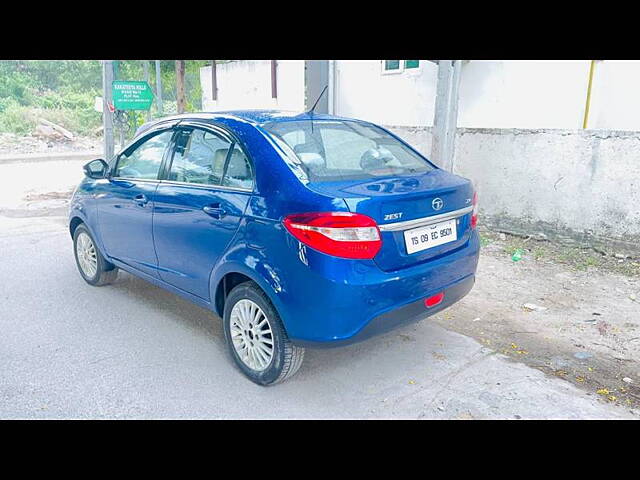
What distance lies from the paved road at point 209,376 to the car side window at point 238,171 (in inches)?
49.2

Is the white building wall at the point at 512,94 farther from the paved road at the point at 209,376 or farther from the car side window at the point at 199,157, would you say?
the car side window at the point at 199,157

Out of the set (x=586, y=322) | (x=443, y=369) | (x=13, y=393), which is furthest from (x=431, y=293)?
(x=13, y=393)

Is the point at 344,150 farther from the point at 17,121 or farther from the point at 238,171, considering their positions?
the point at 17,121

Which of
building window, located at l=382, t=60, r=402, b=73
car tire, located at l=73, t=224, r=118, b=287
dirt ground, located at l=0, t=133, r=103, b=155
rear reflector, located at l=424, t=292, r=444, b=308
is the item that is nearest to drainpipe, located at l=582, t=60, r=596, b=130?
building window, located at l=382, t=60, r=402, b=73

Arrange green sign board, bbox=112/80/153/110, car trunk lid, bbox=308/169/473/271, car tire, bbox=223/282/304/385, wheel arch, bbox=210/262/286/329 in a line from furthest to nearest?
green sign board, bbox=112/80/153/110
car tire, bbox=223/282/304/385
wheel arch, bbox=210/262/286/329
car trunk lid, bbox=308/169/473/271

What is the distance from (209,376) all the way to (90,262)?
7.70 ft

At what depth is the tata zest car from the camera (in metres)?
2.72

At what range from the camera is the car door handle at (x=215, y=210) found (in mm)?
3207

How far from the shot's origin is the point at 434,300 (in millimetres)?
3117

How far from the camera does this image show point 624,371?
338cm

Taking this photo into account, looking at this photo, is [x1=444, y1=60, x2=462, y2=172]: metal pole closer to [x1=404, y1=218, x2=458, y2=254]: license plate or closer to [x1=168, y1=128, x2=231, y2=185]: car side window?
[x1=404, y1=218, x2=458, y2=254]: license plate

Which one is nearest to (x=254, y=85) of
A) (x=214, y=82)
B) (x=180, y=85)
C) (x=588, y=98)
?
(x=214, y=82)

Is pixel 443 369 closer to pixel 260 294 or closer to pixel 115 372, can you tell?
pixel 260 294

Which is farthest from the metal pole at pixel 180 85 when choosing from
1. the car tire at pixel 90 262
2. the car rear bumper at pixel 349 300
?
the car rear bumper at pixel 349 300
